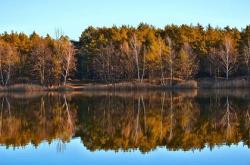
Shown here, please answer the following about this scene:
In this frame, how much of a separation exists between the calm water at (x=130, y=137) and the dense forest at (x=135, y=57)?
138ft

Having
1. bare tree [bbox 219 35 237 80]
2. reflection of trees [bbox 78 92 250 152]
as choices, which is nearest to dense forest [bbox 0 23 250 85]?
bare tree [bbox 219 35 237 80]

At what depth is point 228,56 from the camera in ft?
247

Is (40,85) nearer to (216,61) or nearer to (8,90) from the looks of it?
(8,90)

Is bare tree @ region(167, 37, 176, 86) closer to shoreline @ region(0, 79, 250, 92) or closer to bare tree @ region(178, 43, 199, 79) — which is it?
bare tree @ region(178, 43, 199, 79)

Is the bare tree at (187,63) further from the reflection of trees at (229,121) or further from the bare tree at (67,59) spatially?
the reflection of trees at (229,121)

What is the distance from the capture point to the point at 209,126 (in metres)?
25.1

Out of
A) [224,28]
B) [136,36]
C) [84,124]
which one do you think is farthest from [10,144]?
[224,28]

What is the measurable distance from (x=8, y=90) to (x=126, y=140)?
191 feet

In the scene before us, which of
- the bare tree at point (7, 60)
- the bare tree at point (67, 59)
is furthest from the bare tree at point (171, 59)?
the bare tree at point (7, 60)

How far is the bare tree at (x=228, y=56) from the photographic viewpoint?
7507cm

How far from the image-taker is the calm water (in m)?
17.4

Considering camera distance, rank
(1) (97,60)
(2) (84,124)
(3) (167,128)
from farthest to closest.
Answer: (1) (97,60) → (2) (84,124) → (3) (167,128)

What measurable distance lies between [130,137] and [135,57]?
56.8 metres

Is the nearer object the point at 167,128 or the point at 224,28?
the point at 167,128
